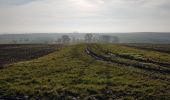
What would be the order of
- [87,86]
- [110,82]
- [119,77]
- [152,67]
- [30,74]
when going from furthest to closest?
[152,67]
[30,74]
[119,77]
[110,82]
[87,86]

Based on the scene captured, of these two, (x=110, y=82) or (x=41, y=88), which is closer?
(x=41, y=88)

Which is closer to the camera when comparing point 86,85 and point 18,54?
point 86,85

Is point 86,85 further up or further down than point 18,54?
further up

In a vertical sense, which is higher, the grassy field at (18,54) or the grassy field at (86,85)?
the grassy field at (86,85)

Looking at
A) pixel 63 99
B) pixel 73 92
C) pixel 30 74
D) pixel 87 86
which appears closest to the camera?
pixel 63 99

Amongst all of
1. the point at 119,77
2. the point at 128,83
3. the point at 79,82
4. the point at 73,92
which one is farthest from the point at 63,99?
the point at 119,77

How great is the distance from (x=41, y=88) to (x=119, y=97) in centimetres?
891

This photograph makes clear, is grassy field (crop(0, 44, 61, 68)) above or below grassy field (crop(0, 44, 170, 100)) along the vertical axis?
below

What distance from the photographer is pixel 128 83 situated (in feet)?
95.9

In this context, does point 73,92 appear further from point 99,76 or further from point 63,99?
point 99,76

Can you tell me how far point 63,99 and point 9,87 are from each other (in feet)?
25.1

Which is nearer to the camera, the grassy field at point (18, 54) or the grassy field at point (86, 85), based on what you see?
the grassy field at point (86, 85)

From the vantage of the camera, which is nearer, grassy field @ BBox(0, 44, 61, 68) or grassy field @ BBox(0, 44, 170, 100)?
grassy field @ BBox(0, 44, 170, 100)

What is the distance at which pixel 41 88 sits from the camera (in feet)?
89.3
